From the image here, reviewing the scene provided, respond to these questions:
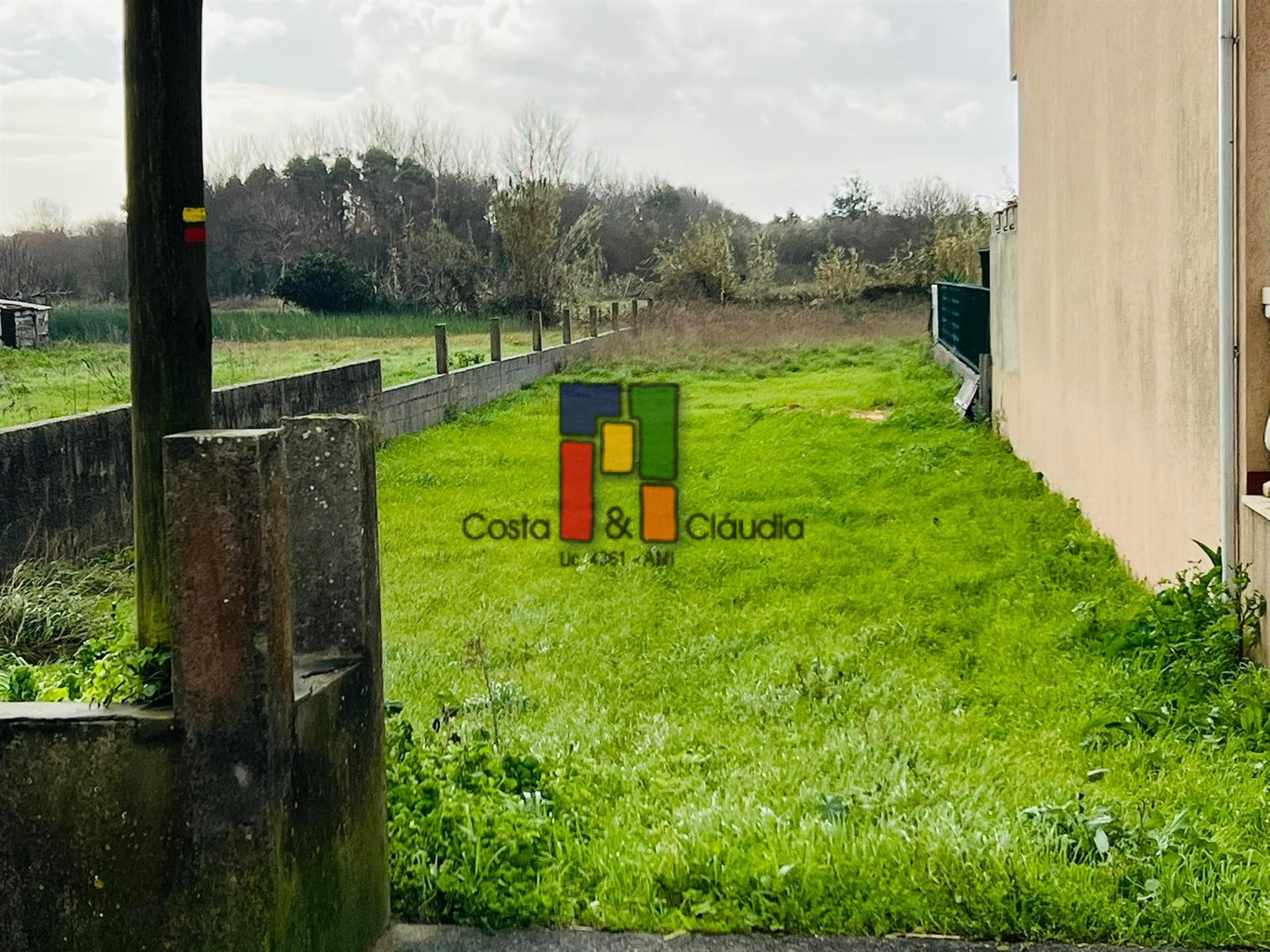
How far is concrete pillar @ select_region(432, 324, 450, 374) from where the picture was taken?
15.7 metres

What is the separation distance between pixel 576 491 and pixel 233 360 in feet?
23.4

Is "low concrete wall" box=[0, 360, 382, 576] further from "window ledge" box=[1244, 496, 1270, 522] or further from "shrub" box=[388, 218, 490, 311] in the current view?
"shrub" box=[388, 218, 490, 311]

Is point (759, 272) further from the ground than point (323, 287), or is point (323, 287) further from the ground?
point (759, 272)

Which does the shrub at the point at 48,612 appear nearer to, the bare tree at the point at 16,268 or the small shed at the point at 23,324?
the small shed at the point at 23,324

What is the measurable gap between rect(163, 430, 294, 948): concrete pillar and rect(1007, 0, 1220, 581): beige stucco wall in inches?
164

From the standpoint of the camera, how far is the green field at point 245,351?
11852mm

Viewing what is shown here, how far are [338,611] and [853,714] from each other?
272 centimetres

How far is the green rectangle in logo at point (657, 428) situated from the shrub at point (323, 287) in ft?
35.7

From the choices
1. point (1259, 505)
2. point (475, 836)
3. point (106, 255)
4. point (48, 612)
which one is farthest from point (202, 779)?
point (106, 255)

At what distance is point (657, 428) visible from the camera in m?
14.8

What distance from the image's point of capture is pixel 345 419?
10.1ft

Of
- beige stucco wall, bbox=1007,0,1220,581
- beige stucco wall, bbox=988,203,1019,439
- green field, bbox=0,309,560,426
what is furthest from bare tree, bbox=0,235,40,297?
beige stucco wall, bbox=1007,0,1220,581

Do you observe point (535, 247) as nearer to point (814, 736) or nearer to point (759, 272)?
point (759, 272)

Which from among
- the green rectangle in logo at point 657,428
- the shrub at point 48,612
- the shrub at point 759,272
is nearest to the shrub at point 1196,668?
the shrub at point 48,612
